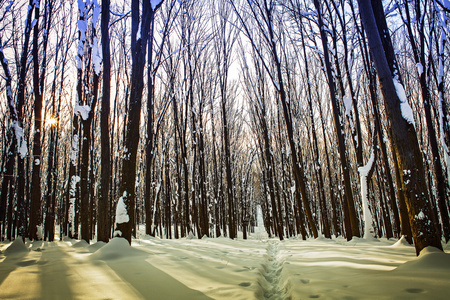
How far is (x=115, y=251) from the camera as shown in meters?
3.14

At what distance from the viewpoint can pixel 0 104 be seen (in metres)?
11.8

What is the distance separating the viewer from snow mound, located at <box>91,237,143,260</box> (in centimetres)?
301

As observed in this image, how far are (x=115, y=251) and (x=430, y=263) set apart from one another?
3490 mm

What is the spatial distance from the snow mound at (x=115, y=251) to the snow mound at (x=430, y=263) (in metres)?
3.14

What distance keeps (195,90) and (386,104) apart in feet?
31.3

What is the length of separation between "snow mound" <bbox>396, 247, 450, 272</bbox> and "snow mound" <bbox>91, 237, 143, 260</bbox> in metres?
3.14

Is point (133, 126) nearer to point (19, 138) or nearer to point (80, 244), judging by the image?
point (80, 244)

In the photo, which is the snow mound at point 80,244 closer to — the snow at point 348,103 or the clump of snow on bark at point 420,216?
the clump of snow on bark at point 420,216

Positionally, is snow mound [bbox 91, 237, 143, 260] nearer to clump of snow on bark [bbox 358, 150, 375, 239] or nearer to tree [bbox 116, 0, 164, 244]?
tree [bbox 116, 0, 164, 244]

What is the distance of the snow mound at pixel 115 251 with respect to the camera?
3012 mm

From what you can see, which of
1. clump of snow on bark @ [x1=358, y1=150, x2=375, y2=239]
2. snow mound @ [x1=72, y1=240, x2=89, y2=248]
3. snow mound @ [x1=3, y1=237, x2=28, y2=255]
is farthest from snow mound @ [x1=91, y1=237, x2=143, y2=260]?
clump of snow on bark @ [x1=358, y1=150, x2=375, y2=239]

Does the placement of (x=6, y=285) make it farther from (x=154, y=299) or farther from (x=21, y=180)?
(x=21, y=180)

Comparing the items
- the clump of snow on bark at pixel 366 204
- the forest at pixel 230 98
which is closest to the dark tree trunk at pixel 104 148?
the forest at pixel 230 98

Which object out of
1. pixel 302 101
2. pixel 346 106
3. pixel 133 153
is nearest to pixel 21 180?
pixel 133 153
